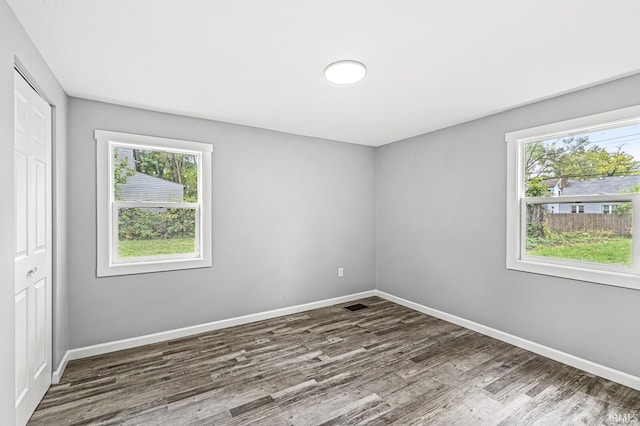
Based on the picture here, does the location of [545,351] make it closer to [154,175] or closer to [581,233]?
[581,233]

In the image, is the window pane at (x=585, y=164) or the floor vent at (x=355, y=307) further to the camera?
the floor vent at (x=355, y=307)

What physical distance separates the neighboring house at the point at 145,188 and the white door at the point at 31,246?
0.77 metres

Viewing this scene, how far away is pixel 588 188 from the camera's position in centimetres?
272

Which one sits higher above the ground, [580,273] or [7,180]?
[7,180]

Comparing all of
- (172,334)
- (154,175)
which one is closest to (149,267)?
A: (172,334)

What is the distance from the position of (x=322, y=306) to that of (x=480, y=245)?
7.39 feet

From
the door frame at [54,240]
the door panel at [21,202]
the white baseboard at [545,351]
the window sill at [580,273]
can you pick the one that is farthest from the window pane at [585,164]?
the door frame at [54,240]

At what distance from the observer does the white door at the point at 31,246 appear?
1.85 m

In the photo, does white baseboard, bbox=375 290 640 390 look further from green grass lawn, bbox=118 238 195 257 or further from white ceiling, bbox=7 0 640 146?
green grass lawn, bbox=118 238 195 257

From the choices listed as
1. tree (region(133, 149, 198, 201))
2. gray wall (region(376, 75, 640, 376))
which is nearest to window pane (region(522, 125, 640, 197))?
gray wall (region(376, 75, 640, 376))

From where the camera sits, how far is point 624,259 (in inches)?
98.5

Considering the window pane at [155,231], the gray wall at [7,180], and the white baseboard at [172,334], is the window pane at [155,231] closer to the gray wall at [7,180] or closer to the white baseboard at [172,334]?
the white baseboard at [172,334]

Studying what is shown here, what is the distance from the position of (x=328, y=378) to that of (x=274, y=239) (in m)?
1.92

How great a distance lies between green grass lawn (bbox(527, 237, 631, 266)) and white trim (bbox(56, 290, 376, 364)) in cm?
271
